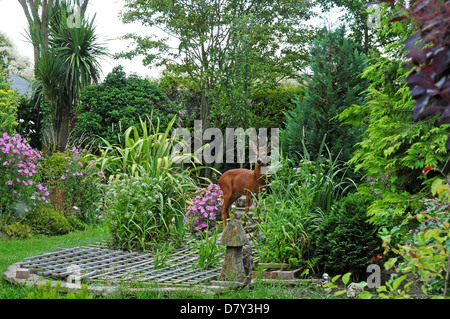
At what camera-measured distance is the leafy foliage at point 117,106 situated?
443 inches

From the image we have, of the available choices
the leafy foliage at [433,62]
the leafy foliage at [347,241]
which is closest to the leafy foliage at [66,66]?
the leafy foliage at [347,241]

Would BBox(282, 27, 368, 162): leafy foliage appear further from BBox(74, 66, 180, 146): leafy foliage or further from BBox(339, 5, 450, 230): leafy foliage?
BBox(74, 66, 180, 146): leafy foliage

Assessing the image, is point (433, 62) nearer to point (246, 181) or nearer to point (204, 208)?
point (246, 181)

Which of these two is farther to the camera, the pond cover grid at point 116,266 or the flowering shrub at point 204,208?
the flowering shrub at point 204,208

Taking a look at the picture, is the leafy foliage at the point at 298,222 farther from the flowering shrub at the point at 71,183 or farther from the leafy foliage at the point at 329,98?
the flowering shrub at the point at 71,183

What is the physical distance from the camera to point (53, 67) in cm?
1184

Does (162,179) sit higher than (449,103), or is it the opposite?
(449,103)

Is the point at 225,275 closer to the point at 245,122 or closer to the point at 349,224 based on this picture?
the point at 349,224

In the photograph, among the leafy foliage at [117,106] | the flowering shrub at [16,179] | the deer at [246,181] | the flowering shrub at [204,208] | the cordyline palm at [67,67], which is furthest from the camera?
the cordyline palm at [67,67]

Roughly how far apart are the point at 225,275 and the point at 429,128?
2382 mm

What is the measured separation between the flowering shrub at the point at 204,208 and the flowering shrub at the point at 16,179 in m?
2.51

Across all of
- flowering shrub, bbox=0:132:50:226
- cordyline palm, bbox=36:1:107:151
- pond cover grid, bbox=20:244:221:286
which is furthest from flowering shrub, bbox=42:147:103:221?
cordyline palm, bbox=36:1:107:151

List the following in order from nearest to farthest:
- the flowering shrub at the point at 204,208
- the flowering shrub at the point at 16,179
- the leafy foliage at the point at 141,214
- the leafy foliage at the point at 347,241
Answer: the leafy foliage at the point at 347,241, the leafy foliage at the point at 141,214, the flowering shrub at the point at 204,208, the flowering shrub at the point at 16,179
